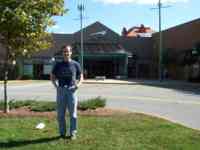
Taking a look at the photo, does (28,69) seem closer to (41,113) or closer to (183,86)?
(183,86)

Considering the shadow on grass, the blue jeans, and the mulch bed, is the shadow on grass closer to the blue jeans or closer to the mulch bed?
the blue jeans

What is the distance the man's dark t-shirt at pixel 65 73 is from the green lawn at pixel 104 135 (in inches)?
44.3

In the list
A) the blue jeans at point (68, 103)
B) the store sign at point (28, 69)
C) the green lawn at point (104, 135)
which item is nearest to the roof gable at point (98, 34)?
the store sign at point (28, 69)

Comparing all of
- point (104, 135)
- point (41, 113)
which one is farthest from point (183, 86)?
point (104, 135)

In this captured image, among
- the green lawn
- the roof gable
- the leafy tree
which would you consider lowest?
the green lawn

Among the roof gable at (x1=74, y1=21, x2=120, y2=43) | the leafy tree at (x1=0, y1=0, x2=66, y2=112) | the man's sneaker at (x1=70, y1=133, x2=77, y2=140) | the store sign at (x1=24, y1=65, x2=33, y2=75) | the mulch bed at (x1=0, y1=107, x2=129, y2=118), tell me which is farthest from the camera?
the roof gable at (x1=74, y1=21, x2=120, y2=43)

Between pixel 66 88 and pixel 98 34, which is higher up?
pixel 98 34

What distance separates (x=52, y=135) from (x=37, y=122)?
6.29 ft

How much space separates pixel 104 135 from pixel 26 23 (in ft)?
14.8

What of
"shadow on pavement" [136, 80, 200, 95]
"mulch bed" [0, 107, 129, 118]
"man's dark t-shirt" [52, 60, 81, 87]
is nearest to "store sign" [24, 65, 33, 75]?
"shadow on pavement" [136, 80, 200, 95]

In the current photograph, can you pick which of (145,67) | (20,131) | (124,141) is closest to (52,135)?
(20,131)

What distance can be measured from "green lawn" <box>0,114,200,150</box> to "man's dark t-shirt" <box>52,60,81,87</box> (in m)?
1.12

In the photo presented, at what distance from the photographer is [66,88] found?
9688mm

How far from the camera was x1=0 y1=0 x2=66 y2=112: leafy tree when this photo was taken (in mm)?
13164
